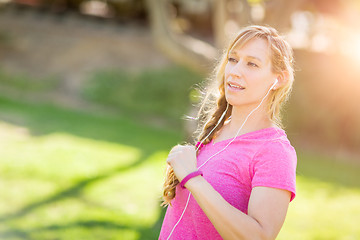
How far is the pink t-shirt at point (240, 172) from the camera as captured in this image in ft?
5.30

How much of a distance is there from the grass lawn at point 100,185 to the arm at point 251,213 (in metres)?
3.23

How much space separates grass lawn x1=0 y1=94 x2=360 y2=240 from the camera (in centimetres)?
492

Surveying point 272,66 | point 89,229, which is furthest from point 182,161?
point 89,229

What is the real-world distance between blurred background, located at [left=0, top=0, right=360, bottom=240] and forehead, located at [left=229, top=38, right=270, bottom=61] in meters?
0.62

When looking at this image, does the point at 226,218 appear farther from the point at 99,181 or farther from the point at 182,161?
the point at 99,181

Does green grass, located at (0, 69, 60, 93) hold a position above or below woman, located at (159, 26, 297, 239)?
above

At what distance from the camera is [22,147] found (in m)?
7.60

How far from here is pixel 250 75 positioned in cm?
176

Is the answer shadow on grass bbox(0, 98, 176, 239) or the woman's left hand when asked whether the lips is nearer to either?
the woman's left hand

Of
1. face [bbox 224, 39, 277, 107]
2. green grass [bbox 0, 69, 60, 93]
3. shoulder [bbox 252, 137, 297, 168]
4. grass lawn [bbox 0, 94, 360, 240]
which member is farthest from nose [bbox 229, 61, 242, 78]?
green grass [bbox 0, 69, 60, 93]

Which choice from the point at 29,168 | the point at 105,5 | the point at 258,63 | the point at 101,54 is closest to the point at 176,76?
the point at 101,54

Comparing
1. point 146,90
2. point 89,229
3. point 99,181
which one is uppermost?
point 146,90

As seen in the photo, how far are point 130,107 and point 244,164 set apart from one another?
1055cm

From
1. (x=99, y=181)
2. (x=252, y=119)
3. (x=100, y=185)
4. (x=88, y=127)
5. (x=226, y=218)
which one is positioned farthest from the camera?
(x=88, y=127)
